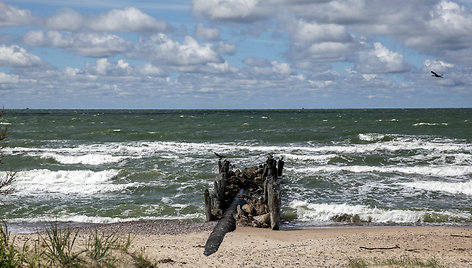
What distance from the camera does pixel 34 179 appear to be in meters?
23.3

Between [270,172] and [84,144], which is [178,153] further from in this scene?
[270,172]

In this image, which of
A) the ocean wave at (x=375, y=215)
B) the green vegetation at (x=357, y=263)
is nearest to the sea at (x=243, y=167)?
the ocean wave at (x=375, y=215)

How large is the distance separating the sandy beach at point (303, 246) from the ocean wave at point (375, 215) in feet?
5.16

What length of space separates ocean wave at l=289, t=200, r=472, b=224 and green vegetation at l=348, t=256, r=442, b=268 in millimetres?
5932

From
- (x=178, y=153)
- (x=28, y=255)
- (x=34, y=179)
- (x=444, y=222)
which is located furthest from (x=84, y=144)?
(x=28, y=255)

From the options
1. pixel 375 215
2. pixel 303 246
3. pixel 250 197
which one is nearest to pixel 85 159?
pixel 250 197

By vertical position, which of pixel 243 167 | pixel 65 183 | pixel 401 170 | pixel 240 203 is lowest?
pixel 65 183

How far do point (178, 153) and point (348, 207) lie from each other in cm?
1858

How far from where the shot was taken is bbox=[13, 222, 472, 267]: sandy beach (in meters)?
9.62

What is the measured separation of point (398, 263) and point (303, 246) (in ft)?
8.42

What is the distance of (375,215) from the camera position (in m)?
16.0

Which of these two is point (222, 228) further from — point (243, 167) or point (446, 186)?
point (243, 167)

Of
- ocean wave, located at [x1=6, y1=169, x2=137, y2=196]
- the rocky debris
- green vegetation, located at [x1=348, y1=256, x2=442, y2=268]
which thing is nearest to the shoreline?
the rocky debris

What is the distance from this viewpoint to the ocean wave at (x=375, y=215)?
15672mm
